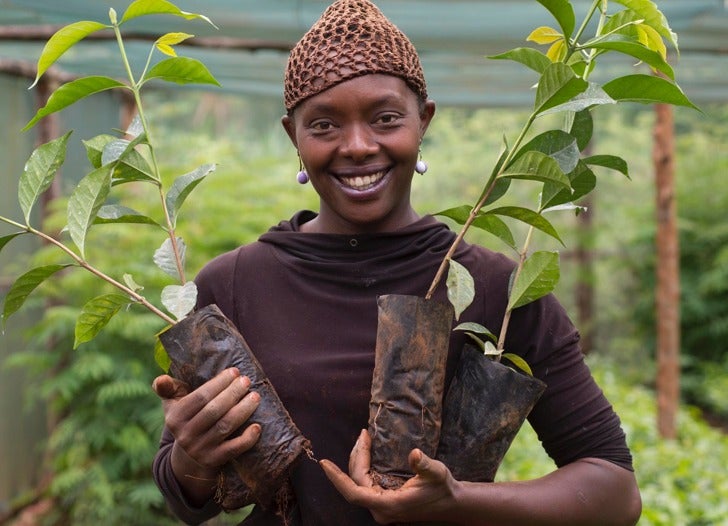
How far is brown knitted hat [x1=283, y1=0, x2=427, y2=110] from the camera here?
161cm

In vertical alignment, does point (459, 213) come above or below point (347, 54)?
below

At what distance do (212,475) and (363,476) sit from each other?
0.91ft

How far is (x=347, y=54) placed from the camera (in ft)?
5.29

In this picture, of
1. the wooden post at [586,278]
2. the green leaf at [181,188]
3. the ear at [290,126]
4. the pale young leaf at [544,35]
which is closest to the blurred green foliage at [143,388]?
the wooden post at [586,278]

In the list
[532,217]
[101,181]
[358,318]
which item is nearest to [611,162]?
[532,217]

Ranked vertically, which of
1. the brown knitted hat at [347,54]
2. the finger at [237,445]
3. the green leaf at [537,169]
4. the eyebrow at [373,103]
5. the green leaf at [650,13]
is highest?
the green leaf at [650,13]

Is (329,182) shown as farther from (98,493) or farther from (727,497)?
(727,497)

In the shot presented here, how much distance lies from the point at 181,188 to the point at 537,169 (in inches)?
24.7

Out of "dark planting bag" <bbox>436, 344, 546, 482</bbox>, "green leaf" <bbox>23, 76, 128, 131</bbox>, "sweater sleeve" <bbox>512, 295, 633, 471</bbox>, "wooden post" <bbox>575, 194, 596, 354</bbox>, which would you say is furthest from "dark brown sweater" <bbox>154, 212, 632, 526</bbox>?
"wooden post" <bbox>575, 194, 596, 354</bbox>

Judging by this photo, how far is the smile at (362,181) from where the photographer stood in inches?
64.4

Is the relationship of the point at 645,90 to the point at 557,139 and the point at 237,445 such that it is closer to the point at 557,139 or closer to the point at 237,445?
the point at 557,139

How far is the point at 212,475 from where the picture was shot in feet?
5.30

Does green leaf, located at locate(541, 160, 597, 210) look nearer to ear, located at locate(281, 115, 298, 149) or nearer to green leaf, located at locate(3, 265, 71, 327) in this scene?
ear, located at locate(281, 115, 298, 149)

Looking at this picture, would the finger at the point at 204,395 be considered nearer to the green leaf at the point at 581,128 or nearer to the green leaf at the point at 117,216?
the green leaf at the point at 117,216
